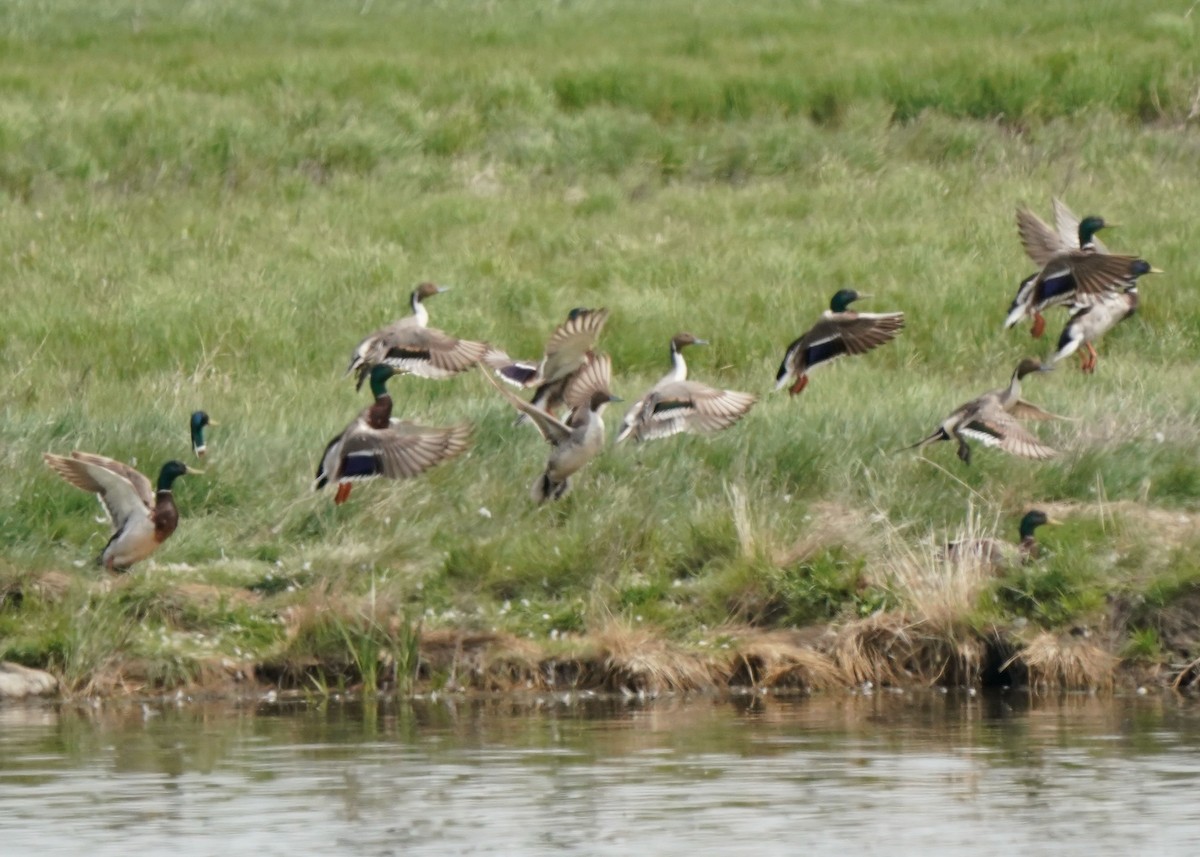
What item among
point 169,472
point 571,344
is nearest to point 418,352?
point 571,344

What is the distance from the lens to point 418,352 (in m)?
15.3

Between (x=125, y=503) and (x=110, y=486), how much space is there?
12 cm

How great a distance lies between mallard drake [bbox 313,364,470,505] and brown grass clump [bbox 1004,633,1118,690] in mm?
2972

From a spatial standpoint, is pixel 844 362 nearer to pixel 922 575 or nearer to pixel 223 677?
pixel 922 575

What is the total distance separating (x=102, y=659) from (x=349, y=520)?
6.02 feet

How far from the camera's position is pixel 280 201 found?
74.3 ft

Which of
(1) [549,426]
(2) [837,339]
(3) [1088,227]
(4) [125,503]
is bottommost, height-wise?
(4) [125,503]

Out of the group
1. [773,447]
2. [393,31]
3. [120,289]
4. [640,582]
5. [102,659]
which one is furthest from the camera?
[393,31]

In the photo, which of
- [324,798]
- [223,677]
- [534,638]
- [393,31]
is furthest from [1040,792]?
[393,31]

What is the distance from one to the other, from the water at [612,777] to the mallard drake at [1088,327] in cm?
530

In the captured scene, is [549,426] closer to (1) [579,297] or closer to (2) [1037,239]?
(2) [1037,239]

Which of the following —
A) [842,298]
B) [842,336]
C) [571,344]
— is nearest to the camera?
[571,344]

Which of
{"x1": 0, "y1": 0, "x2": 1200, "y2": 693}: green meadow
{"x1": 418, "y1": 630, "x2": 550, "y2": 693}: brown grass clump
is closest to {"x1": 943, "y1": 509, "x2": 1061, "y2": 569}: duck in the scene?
{"x1": 0, "y1": 0, "x2": 1200, "y2": 693}: green meadow

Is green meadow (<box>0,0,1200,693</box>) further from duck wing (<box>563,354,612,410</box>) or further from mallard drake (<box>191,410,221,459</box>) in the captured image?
duck wing (<box>563,354,612,410</box>)
